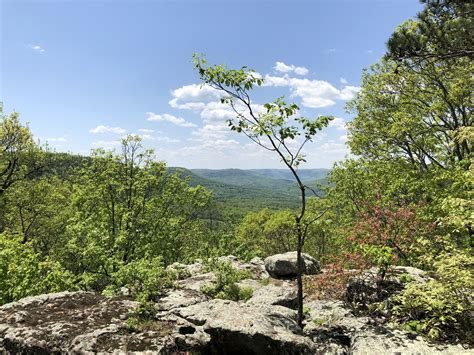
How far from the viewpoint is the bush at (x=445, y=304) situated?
8328mm

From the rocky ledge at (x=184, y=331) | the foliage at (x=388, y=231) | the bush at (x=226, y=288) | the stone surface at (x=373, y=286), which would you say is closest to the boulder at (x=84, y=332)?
the rocky ledge at (x=184, y=331)

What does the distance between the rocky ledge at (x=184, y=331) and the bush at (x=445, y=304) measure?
0.65 meters

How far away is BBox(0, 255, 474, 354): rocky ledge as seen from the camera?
7.90 m

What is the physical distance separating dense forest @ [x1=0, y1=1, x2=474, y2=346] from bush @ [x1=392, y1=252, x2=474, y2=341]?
0.04m

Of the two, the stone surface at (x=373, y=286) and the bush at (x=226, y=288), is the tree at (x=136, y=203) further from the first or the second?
the stone surface at (x=373, y=286)

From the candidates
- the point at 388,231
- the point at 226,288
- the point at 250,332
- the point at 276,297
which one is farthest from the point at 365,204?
the point at 250,332

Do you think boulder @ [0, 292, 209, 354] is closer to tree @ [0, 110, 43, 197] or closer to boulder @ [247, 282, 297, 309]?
boulder @ [247, 282, 297, 309]

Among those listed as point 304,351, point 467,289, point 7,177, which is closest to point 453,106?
point 467,289

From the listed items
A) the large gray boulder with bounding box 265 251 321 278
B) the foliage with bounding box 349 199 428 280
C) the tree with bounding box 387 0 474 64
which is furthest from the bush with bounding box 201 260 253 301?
the tree with bounding box 387 0 474 64

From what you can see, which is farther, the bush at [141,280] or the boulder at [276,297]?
the boulder at [276,297]

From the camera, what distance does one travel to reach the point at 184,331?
8.73 metres

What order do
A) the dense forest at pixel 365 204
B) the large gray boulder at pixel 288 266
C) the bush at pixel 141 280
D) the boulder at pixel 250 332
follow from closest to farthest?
the boulder at pixel 250 332, the dense forest at pixel 365 204, the bush at pixel 141 280, the large gray boulder at pixel 288 266

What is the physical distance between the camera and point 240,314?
8812 mm

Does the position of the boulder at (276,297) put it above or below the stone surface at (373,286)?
below
